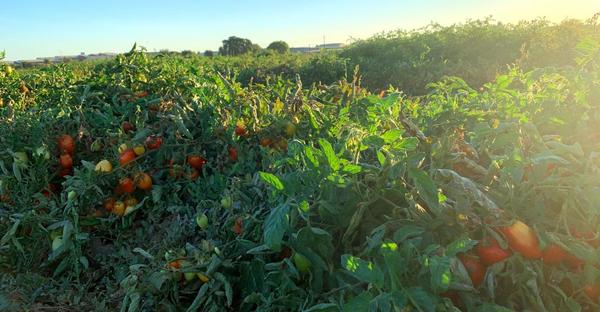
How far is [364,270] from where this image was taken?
1304mm

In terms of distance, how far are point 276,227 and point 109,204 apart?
147cm

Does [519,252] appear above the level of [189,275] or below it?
above

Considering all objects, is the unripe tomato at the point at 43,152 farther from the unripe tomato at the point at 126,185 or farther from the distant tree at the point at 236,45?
the distant tree at the point at 236,45

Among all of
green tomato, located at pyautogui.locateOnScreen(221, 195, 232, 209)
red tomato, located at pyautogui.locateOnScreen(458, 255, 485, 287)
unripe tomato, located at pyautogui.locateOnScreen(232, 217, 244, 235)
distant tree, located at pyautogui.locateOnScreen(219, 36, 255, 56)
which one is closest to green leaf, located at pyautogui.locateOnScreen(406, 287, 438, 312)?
red tomato, located at pyautogui.locateOnScreen(458, 255, 485, 287)

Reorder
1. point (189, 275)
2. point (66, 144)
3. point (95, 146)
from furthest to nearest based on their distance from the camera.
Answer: point (66, 144) → point (95, 146) → point (189, 275)

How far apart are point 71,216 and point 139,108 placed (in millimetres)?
684

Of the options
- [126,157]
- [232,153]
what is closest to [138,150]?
[126,157]

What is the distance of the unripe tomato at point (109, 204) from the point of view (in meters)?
2.73

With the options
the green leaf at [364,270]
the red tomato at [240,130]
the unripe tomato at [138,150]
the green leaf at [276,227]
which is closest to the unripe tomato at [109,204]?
the unripe tomato at [138,150]

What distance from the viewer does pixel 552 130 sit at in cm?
217

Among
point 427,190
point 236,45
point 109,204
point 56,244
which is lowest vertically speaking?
point 56,244

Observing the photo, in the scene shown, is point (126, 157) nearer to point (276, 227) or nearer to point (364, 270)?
point (276, 227)

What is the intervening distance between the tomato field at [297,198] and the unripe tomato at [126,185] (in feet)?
0.04

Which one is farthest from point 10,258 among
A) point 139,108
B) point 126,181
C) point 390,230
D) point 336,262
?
point 390,230
